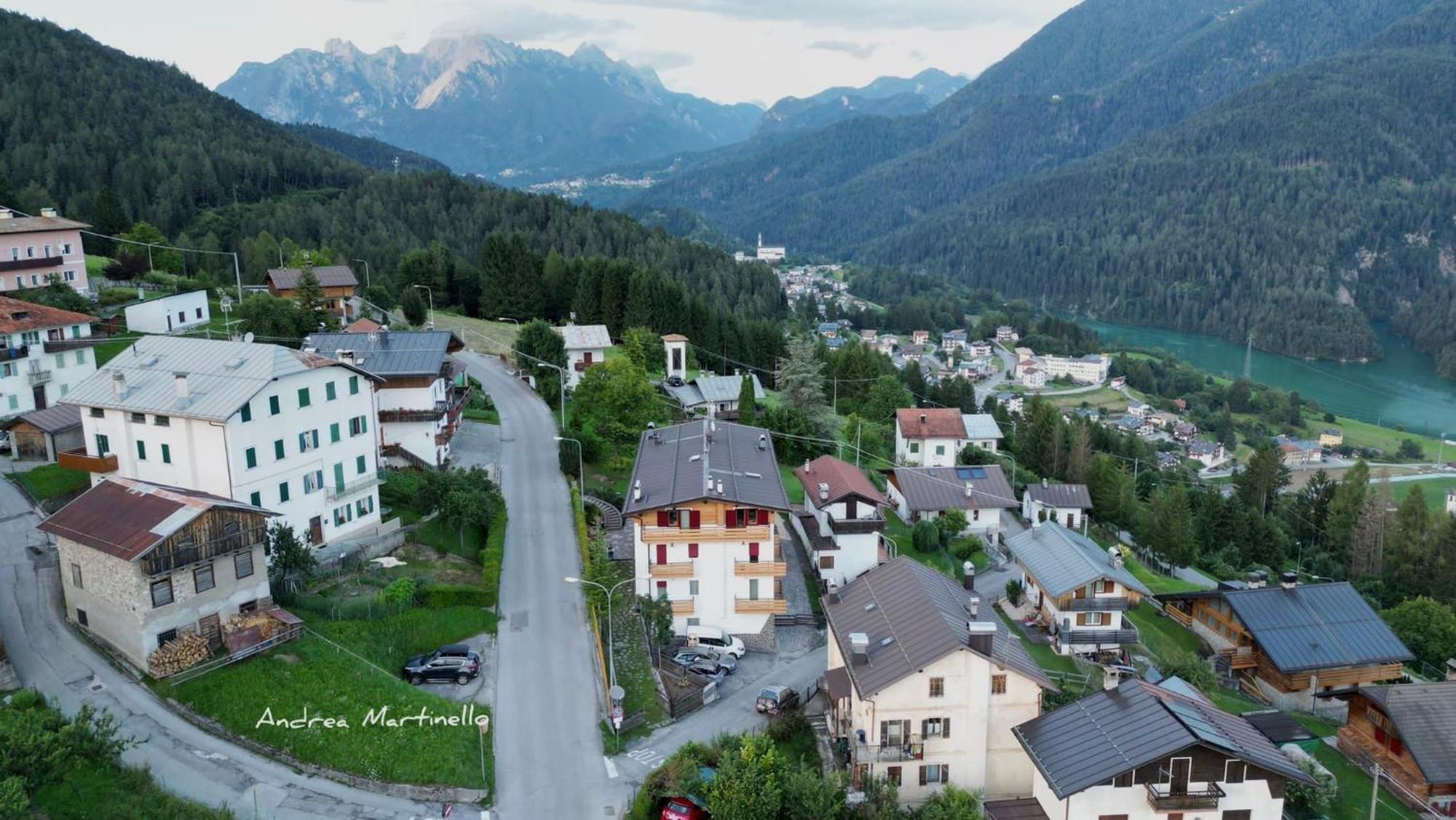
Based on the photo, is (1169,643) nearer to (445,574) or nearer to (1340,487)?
(445,574)

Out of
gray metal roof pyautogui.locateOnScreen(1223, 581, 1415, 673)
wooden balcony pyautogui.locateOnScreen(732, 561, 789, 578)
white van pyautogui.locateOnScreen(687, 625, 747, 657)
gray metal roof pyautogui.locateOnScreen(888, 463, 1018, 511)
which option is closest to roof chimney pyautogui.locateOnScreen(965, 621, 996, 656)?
wooden balcony pyautogui.locateOnScreen(732, 561, 789, 578)

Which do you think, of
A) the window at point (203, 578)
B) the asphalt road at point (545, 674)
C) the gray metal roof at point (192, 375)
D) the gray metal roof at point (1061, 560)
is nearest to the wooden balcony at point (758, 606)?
the asphalt road at point (545, 674)

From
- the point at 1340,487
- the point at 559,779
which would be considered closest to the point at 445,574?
the point at 559,779

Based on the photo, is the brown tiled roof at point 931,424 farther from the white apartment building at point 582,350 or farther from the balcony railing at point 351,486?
the balcony railing at point 351,486

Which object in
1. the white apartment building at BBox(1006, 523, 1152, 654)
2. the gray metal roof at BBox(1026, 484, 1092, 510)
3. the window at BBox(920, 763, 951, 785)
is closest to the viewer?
the window at BBox(920, 763, 951, 785)

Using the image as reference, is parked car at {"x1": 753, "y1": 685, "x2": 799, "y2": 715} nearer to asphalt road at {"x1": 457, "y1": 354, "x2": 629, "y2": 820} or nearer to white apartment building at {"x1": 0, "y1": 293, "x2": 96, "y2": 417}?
asphalt road at {"x1": 457, "y1": 354, "x2": 629, "y2": 820}

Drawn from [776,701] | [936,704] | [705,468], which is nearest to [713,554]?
[705,468]

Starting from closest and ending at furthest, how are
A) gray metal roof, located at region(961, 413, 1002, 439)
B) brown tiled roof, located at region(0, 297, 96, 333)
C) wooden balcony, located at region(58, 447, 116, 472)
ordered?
wooden balcony, located at region(58, 447, 116, 472)
brown tiled roof, located at region(0, 297, 96, 333)
gray metal roof, located at region(961, 413, 1002, 439)
